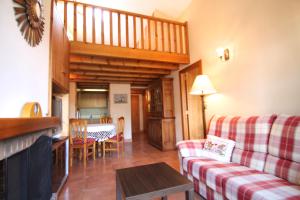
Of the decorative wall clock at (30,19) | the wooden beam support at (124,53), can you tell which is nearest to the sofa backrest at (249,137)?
the wooden beam support at (124,53)

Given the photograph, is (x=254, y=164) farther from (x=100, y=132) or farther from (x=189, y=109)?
(x=100, y=132)

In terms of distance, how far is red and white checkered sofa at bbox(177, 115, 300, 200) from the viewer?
129 centimetres

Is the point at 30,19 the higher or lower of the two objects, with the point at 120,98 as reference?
higher

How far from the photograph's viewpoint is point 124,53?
3314mm

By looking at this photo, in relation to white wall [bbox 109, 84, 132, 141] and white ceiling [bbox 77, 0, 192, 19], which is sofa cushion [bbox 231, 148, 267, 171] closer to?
white ceiling [bbox 77, 0, 192, 19]

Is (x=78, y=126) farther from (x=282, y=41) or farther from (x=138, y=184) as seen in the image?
(x=282, y=41)

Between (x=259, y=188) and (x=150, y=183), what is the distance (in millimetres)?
869

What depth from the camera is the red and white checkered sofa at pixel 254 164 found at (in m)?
1.29

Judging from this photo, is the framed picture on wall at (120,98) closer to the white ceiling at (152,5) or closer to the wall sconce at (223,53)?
the white ceiling at (152,5)

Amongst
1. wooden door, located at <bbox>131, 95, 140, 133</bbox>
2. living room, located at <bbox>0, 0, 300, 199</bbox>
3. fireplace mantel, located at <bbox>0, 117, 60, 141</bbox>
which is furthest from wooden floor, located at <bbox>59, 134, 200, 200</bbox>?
wooden door, located at <bbox>131, 95, 140, 133</bbox>

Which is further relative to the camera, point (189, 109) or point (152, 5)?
point (152, 5)

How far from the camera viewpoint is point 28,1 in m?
1.34

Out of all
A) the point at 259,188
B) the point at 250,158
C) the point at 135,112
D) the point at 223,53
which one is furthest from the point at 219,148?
the point at 135,112

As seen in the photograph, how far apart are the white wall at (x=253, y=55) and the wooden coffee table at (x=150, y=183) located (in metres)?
1.54
